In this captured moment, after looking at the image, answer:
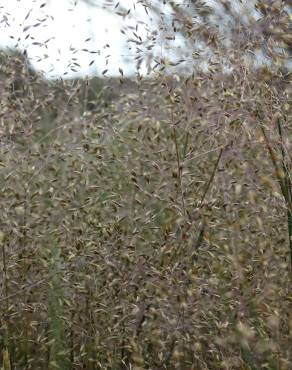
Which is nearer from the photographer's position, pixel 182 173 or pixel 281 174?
pixel 281 174

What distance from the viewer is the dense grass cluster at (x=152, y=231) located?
7.59 feet

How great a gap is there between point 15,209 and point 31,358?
553 mm

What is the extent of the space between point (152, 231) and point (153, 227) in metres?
0.16

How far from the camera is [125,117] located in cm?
278

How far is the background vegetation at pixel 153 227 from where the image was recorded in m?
2.31

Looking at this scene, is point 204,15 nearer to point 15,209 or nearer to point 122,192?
point 122,192

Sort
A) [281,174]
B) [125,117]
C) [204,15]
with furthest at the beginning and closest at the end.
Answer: [125,117]
[204,15]
[281,174]

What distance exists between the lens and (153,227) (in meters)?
2.54

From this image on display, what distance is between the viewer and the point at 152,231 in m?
2.70

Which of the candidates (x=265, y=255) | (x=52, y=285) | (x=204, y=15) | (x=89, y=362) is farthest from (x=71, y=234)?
(x=204, y=15)

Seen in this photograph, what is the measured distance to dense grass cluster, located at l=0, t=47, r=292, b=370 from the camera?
7.59ft

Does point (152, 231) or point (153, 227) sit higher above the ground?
point (153, 227)

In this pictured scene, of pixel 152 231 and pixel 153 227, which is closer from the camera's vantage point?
pixel 153 227

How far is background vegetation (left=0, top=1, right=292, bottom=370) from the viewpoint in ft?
7.59
